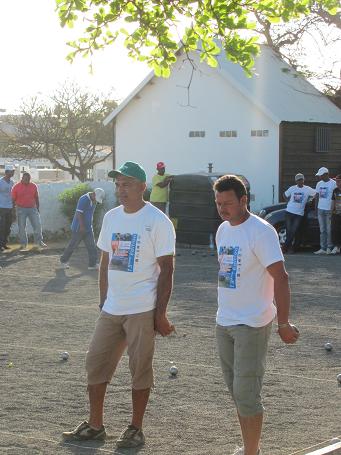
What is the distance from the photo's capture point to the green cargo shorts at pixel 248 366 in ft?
19.4

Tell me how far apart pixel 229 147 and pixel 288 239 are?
11330mm

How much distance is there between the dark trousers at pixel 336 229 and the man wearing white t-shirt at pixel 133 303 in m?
14.8

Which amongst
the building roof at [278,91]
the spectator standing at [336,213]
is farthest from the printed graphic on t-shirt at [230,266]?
the building roof at [278,91]

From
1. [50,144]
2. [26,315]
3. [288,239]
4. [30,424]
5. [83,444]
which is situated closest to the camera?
[83,444]

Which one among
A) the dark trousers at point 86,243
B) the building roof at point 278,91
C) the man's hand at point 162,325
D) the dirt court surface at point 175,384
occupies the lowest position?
the dirt court surface at point 175,384

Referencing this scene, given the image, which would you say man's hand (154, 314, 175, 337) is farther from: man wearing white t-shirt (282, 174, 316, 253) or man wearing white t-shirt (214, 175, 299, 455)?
man wearing white t-shirt (282, 174, 316, 253)

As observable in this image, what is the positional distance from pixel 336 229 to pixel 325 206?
0.73 metres

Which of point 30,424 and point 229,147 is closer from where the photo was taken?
point 30,424

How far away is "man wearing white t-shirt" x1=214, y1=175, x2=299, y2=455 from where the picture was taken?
19.5ft

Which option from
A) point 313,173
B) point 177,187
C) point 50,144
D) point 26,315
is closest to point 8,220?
point 177,187

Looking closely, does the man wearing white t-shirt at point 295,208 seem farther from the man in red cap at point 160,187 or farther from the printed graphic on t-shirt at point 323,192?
the man in red cap at point 160,187

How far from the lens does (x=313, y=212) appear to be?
22094 millimetres

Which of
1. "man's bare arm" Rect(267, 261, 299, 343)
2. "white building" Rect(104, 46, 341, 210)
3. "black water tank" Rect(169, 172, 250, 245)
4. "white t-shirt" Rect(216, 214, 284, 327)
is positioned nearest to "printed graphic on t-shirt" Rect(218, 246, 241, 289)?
"white t-shirt" Rect(216, 214, 284, 327)

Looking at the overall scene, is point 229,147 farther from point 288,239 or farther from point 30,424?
point 30,424
